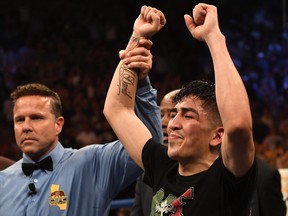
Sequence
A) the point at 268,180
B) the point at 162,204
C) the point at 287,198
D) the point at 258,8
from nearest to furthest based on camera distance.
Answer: the point at 162,204 → the point at 268,180 → the point at 287,198 → the point at 258,8

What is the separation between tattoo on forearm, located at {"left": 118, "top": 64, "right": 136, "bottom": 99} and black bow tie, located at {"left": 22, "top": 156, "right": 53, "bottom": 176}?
0.54m

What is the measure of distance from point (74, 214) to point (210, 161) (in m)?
0.73

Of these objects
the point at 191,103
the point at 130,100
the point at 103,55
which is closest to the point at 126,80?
the point at 130,100

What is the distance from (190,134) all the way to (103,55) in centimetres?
656

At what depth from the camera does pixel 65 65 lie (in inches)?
316

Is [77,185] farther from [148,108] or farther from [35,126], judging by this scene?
[148,108]

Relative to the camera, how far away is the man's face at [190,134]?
1.99 m

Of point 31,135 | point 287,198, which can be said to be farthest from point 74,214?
point 287,198

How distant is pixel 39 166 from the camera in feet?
8.57

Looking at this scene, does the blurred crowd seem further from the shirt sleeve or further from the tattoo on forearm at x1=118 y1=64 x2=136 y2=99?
the tattoo on forearm at x1=118 y1=64 x2=136 y2=99

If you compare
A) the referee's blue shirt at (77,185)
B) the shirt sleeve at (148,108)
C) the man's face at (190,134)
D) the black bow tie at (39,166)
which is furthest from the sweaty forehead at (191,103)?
the black bow tie at (39,166)

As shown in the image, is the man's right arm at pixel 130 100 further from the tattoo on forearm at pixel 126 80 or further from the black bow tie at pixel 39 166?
the black bow tie at pixel 39 166

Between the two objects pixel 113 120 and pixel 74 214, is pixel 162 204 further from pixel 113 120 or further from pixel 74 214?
pixel 74 214

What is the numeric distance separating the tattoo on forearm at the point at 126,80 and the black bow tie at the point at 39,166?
540 millimetres
